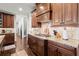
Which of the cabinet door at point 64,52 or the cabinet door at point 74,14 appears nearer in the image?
the cabinet door at point 64,52

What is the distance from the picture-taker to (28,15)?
2.32 meters

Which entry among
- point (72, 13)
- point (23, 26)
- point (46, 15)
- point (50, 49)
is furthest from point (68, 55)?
point (46, 15)

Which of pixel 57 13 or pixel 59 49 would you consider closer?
pixel 59 49

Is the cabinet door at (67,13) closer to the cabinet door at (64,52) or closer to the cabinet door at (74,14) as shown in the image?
the cabinet door at (74,14)

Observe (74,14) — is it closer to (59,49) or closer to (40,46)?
(59,49)

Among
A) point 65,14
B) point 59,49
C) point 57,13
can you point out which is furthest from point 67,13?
point 59,49

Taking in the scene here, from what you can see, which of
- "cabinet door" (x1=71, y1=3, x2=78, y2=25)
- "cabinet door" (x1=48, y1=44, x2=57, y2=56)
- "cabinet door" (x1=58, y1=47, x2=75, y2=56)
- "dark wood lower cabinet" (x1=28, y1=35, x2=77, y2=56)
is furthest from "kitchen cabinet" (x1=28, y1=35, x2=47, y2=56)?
"cabinet door" (x1=71, y1=3, x2=78, y2=25)

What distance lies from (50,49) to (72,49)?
0.69m

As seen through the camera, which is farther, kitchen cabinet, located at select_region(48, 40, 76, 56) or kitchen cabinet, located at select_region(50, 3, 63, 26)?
kitchen cabinet, located at select_region(50, 3, 63, 26)

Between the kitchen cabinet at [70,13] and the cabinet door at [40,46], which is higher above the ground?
the kitchen cabinet at [70,13]

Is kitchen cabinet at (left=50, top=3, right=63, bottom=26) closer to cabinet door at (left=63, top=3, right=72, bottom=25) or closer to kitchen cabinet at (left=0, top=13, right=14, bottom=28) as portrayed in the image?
cabinet door at (left=63, top=3, right=72, bottom=25)

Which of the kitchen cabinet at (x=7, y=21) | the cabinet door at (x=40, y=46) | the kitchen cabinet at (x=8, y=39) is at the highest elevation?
the kitchen cabinet at (x=7, y=21)

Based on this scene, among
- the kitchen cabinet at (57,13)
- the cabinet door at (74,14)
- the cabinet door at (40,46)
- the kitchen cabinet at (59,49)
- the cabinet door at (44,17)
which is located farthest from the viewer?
the cabinet door at (44,17)

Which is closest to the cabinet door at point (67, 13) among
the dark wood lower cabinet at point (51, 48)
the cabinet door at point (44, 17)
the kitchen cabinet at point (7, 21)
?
the dark wood lower cabinet at point (51, 48)
